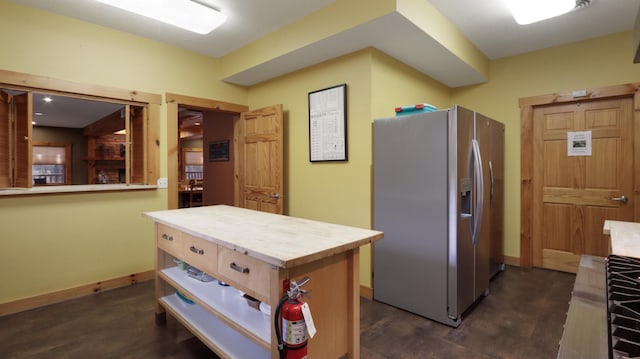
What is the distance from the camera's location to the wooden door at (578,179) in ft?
10.6

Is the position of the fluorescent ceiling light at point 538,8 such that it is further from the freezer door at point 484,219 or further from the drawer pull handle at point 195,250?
the drawer pull handle at point 195,250

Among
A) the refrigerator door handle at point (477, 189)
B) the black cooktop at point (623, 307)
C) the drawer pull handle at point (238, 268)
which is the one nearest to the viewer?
the black cooktop at point (623, 307)

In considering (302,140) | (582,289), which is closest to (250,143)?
(302,140)

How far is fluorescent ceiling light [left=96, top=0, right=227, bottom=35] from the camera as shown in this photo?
2.39 metres

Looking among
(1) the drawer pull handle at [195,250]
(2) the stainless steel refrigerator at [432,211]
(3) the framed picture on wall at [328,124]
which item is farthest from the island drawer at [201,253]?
(3) the framed picture on wall at [328,124]

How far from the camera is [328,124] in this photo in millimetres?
3229

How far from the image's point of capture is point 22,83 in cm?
264

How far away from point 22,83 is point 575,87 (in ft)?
17.7

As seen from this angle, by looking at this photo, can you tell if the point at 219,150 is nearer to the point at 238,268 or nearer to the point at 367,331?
the point at 367,331

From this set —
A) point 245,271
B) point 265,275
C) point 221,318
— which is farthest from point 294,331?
point 221,318

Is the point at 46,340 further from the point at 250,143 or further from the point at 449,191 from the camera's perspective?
the point at 449,191

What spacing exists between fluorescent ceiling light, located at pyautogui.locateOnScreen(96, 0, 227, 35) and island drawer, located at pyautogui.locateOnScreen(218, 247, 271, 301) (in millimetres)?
2056

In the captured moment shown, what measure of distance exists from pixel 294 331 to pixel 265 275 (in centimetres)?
25

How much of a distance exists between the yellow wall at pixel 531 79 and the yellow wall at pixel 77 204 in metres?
3.78
